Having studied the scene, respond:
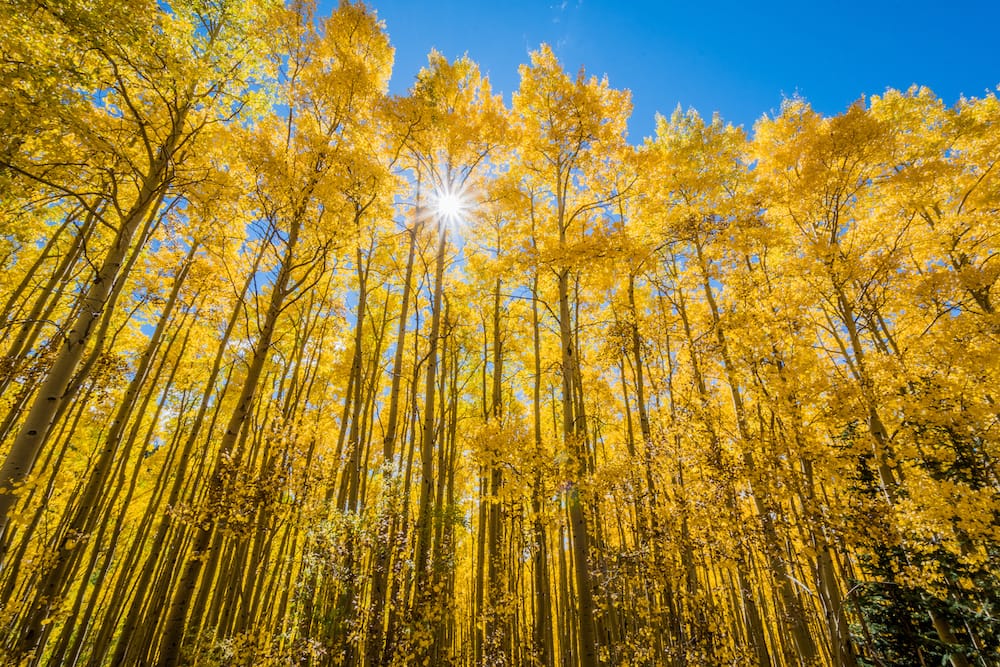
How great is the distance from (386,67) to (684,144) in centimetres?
782

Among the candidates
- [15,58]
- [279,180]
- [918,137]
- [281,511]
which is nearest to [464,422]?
[281,511]

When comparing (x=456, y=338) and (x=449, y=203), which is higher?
(x=449, y=203)

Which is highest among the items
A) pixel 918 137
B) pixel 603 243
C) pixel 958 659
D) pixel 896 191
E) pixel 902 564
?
pixel 918 137

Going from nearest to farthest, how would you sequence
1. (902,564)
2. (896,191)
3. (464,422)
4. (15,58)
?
(15,58), (902,564), (896,191), (464,422)

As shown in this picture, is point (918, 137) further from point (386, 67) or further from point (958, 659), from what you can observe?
point (386, 67)

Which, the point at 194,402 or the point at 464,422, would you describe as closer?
the point at 194,402

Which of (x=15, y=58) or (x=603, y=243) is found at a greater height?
(x=603, y=243)

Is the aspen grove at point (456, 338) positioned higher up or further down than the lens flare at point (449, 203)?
further down

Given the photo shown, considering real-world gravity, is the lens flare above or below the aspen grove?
above

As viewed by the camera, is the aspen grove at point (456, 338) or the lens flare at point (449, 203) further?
the lens flare at point (449, 203)

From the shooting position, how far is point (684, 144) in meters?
10.8

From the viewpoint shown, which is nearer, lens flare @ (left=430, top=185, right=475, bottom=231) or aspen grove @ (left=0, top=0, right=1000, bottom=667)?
aspen grove @ (left=0, top=0, right=1000, bottom=667)

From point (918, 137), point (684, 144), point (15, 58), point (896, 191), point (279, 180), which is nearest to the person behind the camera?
point (15, 58)

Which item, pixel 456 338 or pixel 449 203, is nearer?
pixel 449 203
